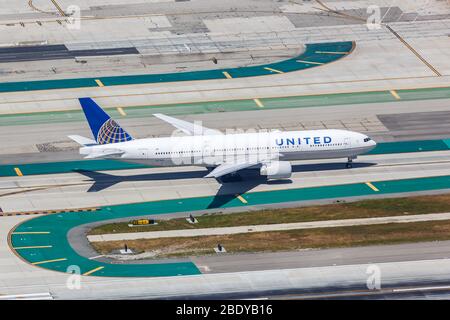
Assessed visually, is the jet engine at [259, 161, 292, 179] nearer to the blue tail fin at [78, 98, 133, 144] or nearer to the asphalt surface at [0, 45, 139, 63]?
the blue tail fin at [78, 98, 133, 144]

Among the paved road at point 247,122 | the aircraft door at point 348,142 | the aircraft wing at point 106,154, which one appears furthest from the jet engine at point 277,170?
the aircraft wing at point 106,154

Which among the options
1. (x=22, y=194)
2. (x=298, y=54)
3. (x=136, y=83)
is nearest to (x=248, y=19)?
(x=298, y=54)

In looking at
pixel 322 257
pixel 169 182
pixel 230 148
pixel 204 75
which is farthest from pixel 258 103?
pixel 322 257

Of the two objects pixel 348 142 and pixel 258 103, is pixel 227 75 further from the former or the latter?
pixel 348 142

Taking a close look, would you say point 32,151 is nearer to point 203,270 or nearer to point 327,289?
point 203,270

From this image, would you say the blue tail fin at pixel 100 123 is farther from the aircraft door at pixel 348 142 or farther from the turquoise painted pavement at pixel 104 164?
the aircraft door at pixel 348 142
